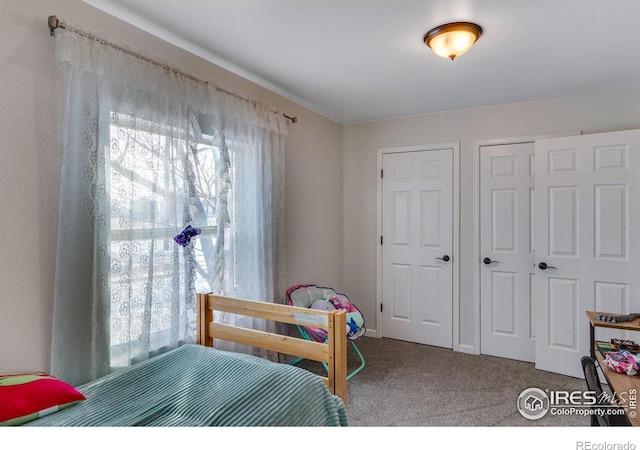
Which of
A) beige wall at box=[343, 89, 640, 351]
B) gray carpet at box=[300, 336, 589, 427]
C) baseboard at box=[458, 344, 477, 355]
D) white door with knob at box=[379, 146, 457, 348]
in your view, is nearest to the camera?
gray carpet at box=[300, 336, 589, 427]

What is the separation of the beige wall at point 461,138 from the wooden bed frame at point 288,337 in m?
2.13

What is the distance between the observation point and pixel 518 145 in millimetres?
3357

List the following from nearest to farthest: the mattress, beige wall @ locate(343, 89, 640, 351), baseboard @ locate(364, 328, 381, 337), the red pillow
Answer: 1. the red pillow
2. the mattress
3. beige wall @ locate(343, 89, 640, 351)
4. baseboard @ locate(364, 328, 381, 337)

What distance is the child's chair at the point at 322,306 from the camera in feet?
9.50

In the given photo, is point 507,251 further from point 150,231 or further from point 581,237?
point 150,231

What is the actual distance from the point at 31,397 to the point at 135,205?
925 millimetres

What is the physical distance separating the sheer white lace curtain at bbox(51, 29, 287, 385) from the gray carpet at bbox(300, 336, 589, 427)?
1172mm

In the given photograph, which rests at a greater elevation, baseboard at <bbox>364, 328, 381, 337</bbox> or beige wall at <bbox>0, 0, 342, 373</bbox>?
beige wall at <bbox>0, 0, 342, 373</bbox>

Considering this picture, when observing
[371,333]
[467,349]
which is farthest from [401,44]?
[371,333]

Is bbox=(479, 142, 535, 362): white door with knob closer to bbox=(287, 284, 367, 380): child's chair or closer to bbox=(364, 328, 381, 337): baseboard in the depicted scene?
bbox=(364, 328, 381, 337): baseboard

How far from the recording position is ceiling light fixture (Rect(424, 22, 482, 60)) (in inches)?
77.9
